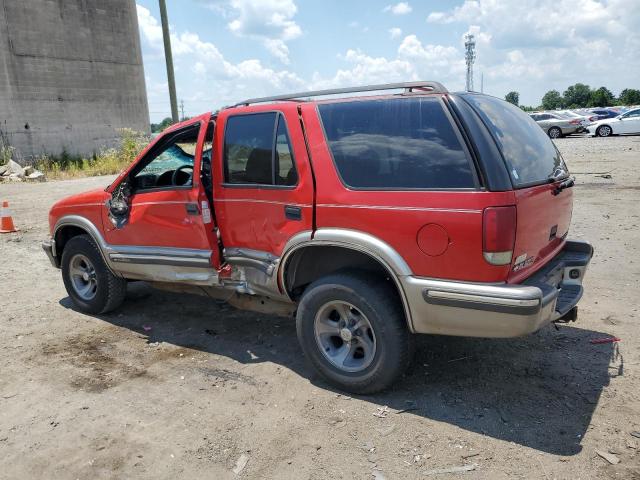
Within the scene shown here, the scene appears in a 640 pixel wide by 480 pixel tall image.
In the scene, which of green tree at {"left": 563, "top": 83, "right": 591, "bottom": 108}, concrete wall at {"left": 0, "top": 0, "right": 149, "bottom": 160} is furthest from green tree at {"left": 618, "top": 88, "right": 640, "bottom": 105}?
concrete wall at {"left": 0, "top": 0, "right": 149, "bottom": 160}

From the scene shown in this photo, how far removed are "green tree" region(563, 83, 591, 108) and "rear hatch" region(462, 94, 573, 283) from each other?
8333 centimetres

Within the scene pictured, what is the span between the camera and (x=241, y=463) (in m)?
3.04

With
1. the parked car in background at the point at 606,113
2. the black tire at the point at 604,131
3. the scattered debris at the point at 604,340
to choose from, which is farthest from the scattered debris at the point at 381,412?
the parked car in background at the point at 606,113

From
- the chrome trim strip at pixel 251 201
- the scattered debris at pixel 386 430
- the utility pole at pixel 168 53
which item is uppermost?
the utility pole at pixel 168 53

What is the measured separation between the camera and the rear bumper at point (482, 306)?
3010mm

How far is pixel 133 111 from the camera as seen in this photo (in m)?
27.6

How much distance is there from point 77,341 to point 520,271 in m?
3.89

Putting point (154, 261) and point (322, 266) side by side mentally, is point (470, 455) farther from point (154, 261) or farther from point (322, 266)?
point (154, 261)

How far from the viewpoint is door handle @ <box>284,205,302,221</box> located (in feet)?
12.3

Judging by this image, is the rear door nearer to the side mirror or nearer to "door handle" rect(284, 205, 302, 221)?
"door handle" rect(284, 205, 302, 221)

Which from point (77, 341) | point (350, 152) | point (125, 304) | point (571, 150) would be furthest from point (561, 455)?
point (571, 150)

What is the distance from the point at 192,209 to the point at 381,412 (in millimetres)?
2188

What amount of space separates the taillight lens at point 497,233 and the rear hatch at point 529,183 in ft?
0.28

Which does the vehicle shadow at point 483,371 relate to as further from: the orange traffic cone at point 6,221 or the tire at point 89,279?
the orange traffic cone at point 6,221
